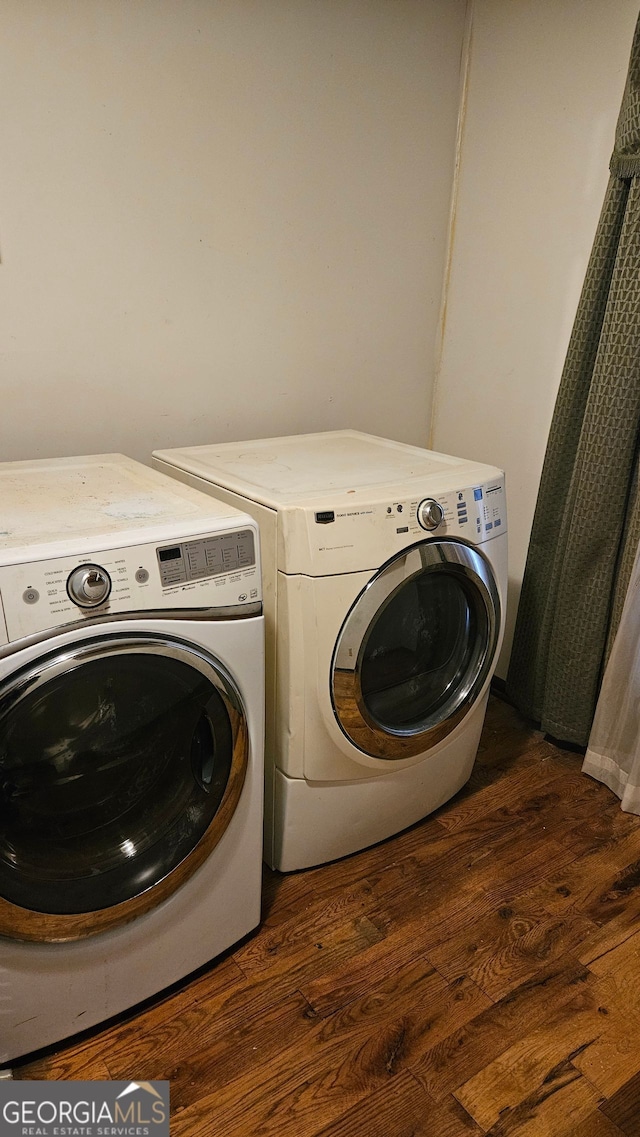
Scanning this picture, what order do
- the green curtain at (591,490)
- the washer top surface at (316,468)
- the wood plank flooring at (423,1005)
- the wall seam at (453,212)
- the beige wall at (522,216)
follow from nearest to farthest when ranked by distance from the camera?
1. the wood plank flooring at (423,1005)
2. the washer top surface at (316,468)
3. the green curtain at (591,490)
4. the beige wall at (522,216)
5. the wall seam at (453,212)

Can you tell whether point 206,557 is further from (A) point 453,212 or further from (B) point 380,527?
(A) point 453,212

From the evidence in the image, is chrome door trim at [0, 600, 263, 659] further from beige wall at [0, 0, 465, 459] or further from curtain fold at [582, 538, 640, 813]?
curtain fold at [582, 538, 640, 813]

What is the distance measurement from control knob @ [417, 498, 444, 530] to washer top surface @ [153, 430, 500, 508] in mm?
43

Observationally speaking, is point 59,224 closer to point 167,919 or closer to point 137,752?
point 137,752

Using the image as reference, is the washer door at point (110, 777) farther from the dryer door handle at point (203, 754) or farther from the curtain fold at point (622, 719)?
the curtain fold at point (622, 719)

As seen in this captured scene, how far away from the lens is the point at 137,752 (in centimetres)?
116

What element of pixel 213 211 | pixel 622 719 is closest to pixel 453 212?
pixel 213 211

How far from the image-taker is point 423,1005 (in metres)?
1.32

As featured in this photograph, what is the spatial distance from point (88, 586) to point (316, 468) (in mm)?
713

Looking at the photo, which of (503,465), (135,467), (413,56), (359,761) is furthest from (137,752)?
(413,56)

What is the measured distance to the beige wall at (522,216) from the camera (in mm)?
1728

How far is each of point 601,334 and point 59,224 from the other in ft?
3.98

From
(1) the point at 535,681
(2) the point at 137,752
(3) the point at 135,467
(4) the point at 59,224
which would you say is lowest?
(1) the point at 535,681

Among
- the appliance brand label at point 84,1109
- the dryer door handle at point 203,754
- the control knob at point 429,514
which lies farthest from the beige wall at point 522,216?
the appliance brand label at point 84,1109
